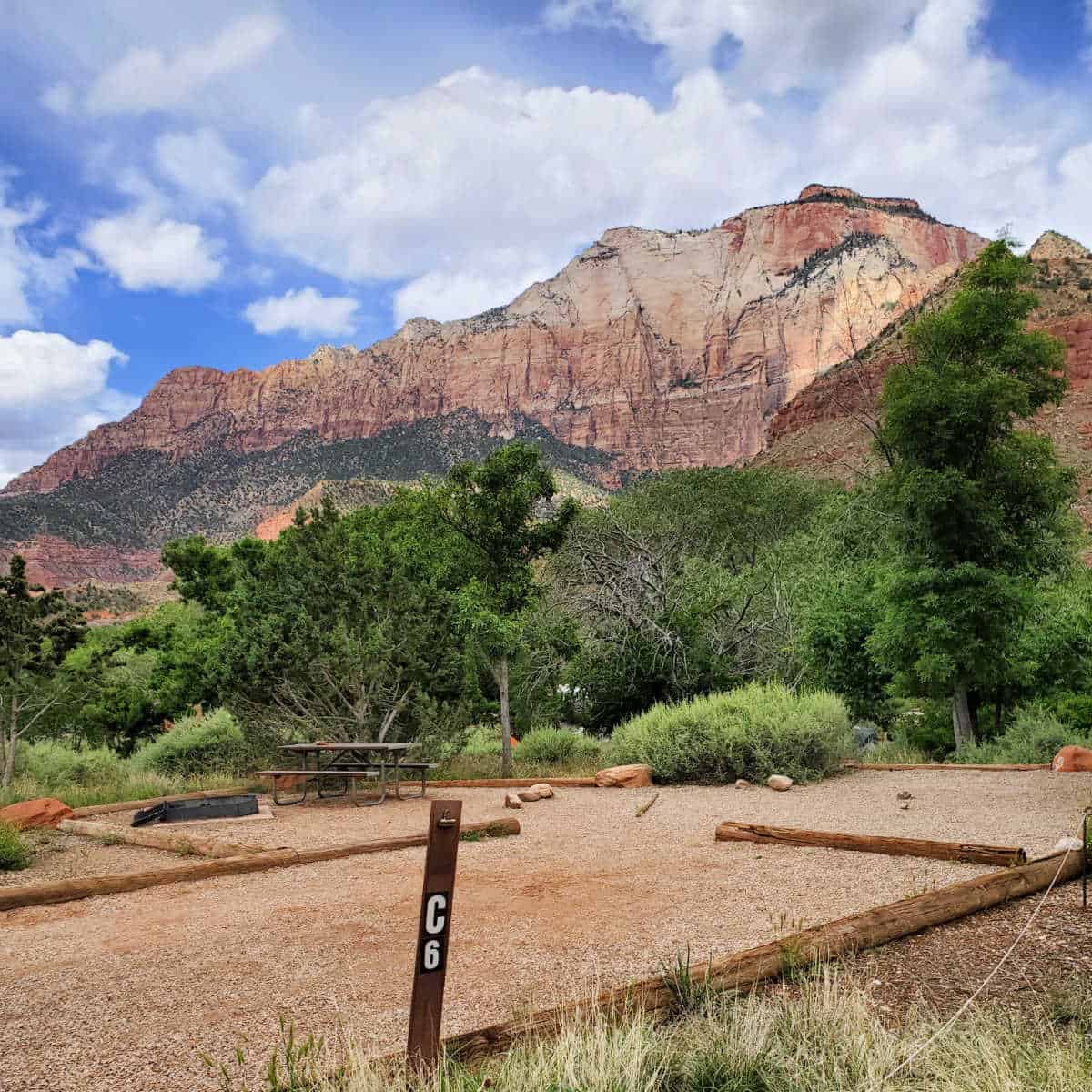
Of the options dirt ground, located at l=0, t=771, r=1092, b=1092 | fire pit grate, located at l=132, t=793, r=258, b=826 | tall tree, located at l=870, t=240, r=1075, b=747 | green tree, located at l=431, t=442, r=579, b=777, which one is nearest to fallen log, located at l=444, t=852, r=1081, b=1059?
dirt ground, located at l=0, t=771, r=1092, b=1092

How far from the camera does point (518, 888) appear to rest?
259 inches

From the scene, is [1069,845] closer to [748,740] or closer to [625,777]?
[748,740]

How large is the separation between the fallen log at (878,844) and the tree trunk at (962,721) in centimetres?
815

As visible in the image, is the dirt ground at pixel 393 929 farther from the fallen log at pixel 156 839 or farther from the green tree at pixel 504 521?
the green tree at pixel 504 521

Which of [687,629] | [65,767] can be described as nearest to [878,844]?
[687,629]

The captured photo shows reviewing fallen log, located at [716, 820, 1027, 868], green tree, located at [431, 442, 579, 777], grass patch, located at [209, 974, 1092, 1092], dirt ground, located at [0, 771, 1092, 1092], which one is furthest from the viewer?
green tree, located at [431, 442, 579, 777]

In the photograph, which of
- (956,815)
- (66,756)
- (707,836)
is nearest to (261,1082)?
(707,836)

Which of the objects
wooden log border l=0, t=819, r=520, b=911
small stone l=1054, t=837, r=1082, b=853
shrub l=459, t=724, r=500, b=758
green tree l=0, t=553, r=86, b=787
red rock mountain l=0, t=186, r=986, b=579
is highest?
red rock mountain l=0, t=186, r=986, b=579

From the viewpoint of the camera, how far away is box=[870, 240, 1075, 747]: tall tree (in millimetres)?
13891

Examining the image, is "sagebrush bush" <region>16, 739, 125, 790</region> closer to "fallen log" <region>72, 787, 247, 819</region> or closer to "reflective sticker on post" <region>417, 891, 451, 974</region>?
"fallen log" <region>72, 787, 247, 819</region>

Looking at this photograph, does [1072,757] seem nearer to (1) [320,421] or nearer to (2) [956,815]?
(2) [956,815]

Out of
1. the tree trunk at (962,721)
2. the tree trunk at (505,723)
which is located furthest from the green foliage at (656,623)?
the tree trunk at (962,721)

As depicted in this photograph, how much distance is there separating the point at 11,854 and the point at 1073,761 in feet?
39.2

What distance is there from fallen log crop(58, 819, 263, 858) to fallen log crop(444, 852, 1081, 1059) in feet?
16.8
